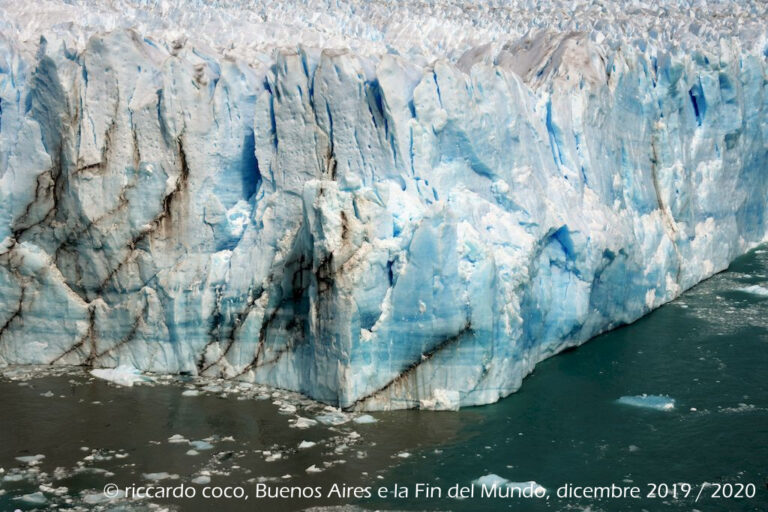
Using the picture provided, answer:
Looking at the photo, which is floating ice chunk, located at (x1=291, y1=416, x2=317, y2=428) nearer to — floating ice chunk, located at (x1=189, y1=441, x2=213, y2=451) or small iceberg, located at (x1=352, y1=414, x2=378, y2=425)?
small iceberg, located at (x1=352, y1=414, x2=378, y2=425)

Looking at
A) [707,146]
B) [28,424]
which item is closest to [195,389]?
[28,424]

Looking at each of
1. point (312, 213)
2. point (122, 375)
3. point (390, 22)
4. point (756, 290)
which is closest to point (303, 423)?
point (312, 213)

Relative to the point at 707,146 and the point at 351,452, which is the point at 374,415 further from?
the point at 707,146

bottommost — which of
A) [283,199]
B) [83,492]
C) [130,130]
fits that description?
[83,492]

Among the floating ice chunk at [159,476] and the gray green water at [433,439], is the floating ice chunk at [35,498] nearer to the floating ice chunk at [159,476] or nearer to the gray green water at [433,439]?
the gray green water at [433,439]

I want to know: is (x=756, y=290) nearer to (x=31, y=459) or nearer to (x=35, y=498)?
(x=31, y=459)

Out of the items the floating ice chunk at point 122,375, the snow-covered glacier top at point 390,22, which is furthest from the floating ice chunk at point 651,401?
the floating ice chunk at point 122,375
